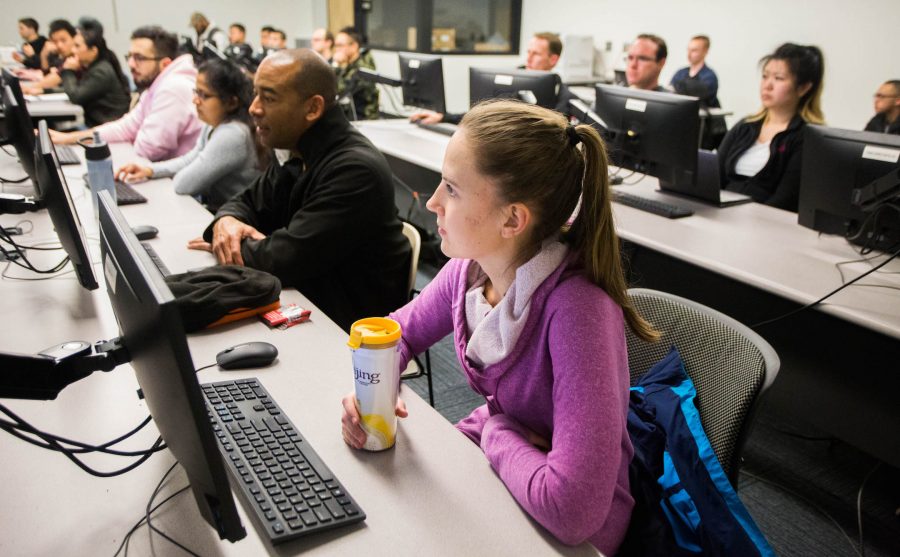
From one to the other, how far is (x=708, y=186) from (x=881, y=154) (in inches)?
29.1

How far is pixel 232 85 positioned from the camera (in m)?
2.53

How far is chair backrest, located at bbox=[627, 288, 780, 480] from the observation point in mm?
1104

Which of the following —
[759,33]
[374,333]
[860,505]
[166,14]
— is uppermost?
[166,14]

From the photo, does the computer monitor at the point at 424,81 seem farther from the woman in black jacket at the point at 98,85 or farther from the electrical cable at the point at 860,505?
the electrical cable at the point at 860,505

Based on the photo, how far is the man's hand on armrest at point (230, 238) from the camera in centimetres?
179

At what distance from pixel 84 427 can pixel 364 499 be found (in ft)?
1.70

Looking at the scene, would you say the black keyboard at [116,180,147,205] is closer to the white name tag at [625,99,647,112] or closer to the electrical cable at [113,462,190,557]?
the electrical cable at [113,462,190,557]

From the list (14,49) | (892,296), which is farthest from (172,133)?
(14,49)

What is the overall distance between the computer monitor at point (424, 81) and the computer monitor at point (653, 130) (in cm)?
141

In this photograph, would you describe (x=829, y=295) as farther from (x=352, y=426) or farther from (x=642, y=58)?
(x=642, y=58)

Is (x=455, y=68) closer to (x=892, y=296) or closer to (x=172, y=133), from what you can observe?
(x=172, y=133)

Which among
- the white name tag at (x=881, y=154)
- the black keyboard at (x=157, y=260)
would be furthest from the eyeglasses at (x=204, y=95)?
the white name tag at (x=881, y=154)

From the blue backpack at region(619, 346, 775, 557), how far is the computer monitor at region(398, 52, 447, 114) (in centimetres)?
302

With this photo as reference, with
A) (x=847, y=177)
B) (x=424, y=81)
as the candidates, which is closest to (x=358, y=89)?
(x=424, y=81)
